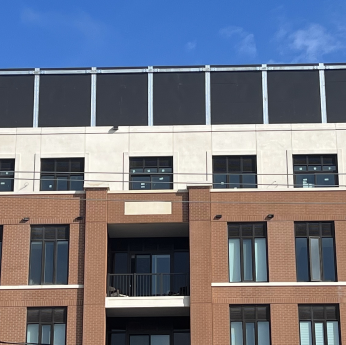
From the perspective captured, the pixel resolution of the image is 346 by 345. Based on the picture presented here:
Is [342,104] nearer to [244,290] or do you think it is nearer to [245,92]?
[245,92]

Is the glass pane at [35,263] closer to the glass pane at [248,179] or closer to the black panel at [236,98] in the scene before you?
the glass pane at [248,179]

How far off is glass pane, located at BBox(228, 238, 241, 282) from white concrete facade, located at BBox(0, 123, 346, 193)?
135 inches

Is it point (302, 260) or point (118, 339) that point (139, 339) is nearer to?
point (118, 339)

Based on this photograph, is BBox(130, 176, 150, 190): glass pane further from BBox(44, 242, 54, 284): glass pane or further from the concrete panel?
BBox(44, 242, 54, 284): glass pane

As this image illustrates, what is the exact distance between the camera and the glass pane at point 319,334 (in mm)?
28000

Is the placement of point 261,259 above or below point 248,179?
below

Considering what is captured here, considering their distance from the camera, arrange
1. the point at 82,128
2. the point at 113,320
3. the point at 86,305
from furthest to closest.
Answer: the point at 82,128, the point at 113,320, the point at 86,305

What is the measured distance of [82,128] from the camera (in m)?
32.6

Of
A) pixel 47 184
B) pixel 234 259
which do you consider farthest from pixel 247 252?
pixel 47 184

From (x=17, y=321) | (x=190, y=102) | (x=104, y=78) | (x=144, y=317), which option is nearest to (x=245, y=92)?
(x=190, y=102)

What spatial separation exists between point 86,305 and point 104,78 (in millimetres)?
10969

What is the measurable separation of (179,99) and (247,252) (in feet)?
26.6

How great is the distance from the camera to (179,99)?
3312 cm

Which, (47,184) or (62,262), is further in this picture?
(47,184)
